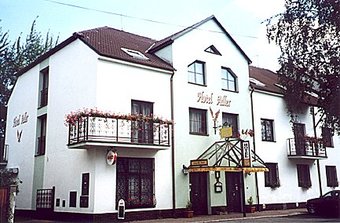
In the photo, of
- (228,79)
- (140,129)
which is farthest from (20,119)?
(228,79)

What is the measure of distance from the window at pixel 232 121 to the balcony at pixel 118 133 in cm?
490

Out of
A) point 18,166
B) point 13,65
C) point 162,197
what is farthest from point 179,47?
point 13,65

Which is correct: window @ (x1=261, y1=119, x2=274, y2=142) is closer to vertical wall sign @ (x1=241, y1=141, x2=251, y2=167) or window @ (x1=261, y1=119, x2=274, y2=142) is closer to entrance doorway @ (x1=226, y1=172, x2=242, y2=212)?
entrance doorway @ (x1=226, y1=172, x2=242, y2=212)

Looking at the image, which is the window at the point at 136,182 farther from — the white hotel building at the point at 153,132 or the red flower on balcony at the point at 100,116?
the red flower on balcony at the point at 100,116

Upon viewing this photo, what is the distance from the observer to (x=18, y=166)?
24.2 m

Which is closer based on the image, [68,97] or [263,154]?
[68,97]

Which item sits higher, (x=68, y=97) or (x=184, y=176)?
(x=68, y=97)

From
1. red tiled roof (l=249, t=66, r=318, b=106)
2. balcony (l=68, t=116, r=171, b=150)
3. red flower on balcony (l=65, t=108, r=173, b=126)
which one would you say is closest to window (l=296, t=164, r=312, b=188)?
red tiled roof (l=249, t=66, r=318, b=106)

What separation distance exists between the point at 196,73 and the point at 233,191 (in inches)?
261

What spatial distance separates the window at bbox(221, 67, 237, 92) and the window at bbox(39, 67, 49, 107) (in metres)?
9.83

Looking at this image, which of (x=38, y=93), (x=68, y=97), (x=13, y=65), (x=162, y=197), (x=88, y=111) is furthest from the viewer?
(x=13, y=65)

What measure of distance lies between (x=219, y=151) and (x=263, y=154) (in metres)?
3.93

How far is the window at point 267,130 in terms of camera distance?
24.6 metres

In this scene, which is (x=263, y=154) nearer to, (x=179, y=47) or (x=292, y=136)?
(x=292, y=136)
